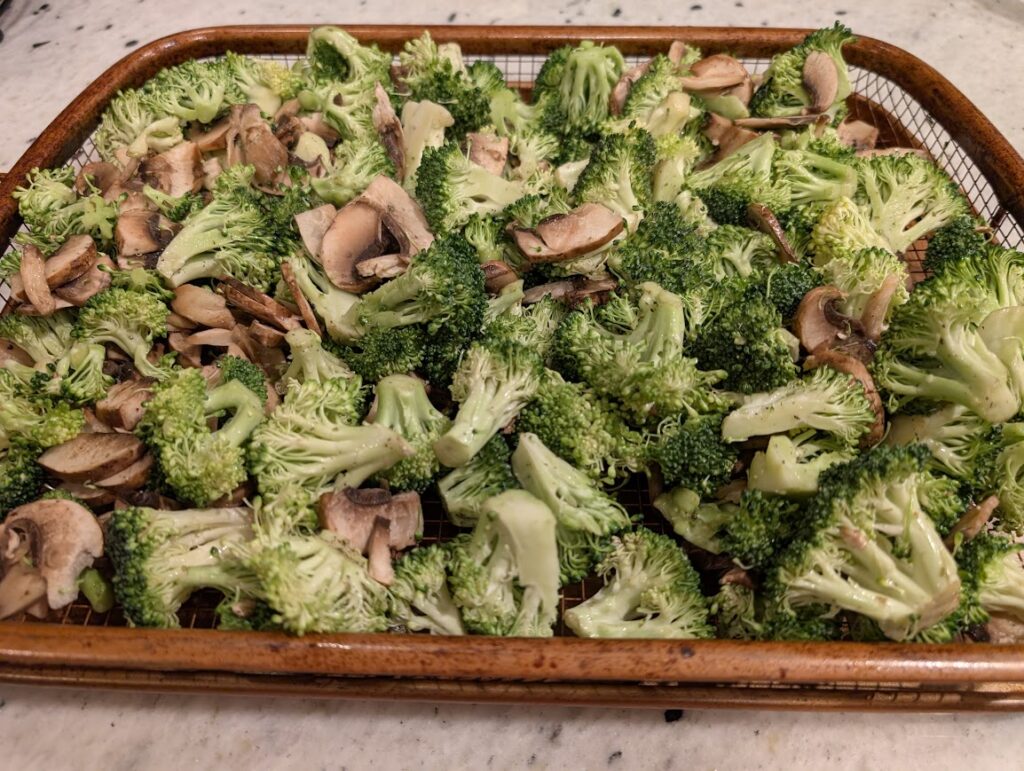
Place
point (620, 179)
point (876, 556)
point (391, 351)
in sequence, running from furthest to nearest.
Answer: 1. point (620, 179)
2. point (391, 351)
3. point (876, 556)

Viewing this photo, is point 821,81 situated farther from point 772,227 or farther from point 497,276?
point 497,276

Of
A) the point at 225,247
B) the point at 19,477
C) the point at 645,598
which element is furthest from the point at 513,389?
the point at 19,477

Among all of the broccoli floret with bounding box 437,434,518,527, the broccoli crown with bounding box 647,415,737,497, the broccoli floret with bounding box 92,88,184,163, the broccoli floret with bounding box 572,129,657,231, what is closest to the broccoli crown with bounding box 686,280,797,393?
Answer: the broccoli crown with bounding box 647,415,737,497

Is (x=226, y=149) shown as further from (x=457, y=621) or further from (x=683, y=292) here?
(x=457, y=621)

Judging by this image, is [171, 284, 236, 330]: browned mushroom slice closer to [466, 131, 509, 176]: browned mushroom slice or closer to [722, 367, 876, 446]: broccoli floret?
[466, 131, 509, 176]: browned mushroom slice

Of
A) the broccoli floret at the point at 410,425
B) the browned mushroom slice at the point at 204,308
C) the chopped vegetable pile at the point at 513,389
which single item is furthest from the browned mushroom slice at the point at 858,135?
the browned mushroom slice at the point at 204,308

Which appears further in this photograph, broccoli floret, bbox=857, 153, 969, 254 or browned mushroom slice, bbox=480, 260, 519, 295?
broccoli floret, bbox=857, 153, 969, 254
